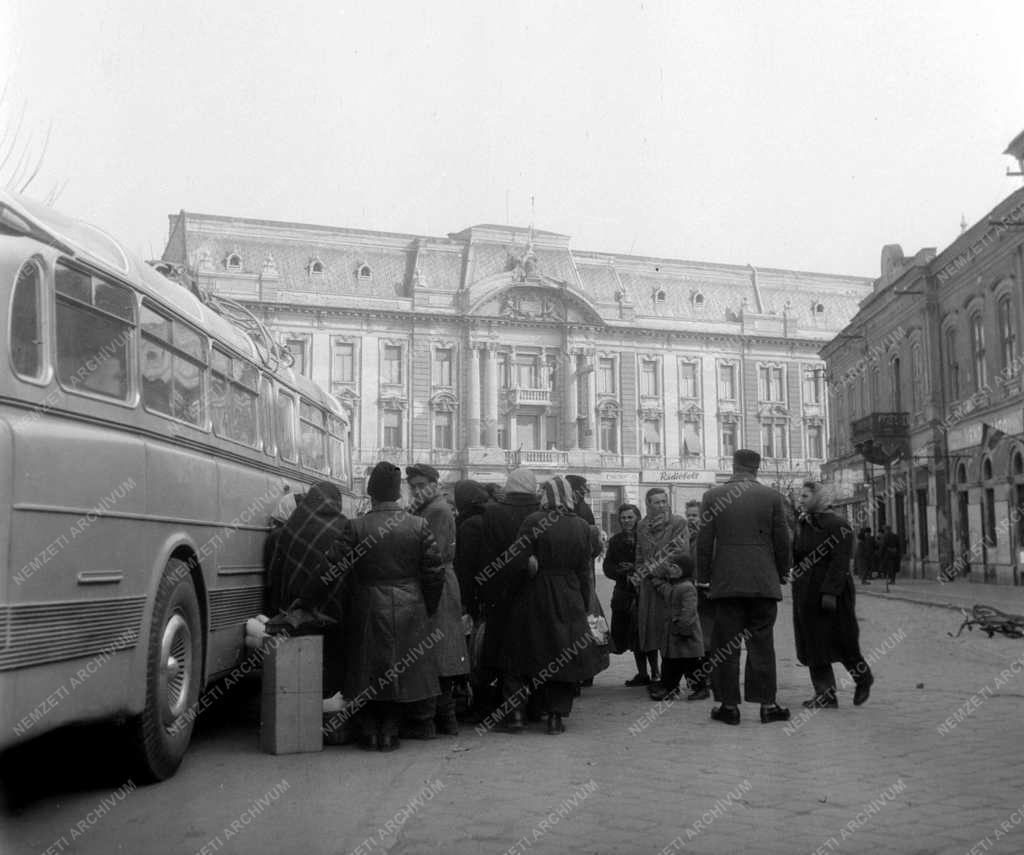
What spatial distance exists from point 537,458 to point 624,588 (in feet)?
175

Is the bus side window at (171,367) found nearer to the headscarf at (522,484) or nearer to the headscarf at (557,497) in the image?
the headscarf at (522,484)

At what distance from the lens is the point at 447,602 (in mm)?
7945

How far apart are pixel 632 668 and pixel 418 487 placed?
468cm

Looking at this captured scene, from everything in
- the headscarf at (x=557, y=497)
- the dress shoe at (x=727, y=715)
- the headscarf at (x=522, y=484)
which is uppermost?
the headscarf at (x=522, y=484)

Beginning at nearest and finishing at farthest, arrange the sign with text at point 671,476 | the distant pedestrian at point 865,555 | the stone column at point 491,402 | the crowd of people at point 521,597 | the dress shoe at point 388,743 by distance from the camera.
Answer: the dress shoe at point 388,743 < the crowd of people at point 521,597 < the distant pedestrian at point 865,555 < the stone column at point 491,402 < the sign with text at point 671,476

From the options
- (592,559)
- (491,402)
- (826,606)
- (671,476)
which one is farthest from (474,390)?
(826,606)

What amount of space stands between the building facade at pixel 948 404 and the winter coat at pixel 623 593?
18.4m

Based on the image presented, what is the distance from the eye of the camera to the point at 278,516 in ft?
30.2

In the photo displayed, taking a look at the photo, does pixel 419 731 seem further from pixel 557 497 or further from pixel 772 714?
pixel 772 714

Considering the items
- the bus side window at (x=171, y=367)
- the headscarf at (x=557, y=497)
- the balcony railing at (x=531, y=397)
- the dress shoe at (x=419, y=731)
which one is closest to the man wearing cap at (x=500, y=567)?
the headscarf at (x=557, y=497)

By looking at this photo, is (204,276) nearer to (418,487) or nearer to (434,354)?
(434,354)

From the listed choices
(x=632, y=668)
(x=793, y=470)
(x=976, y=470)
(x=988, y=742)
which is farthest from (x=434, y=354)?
(x=988, y=742)

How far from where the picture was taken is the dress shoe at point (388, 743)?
733 centimetres

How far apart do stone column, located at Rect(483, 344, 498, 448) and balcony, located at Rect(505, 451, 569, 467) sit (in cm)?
125
